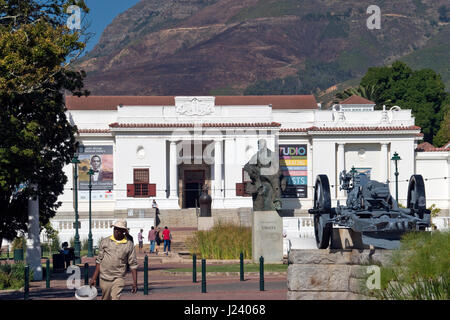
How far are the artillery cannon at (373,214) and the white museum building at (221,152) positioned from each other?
47626mm

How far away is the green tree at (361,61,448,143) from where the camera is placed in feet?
305

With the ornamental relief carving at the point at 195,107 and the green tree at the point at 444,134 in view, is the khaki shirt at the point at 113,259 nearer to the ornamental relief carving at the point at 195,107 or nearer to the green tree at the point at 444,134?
the ornamental relief carving at the point at 195,107

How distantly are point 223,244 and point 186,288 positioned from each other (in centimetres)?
1277

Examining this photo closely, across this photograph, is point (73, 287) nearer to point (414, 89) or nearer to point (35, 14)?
point (35, 14)

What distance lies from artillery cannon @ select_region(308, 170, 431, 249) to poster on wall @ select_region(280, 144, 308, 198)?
5189 cm

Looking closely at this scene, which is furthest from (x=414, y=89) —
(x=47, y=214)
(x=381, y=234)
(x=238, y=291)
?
(x=381, y=234)

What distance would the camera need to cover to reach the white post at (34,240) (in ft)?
96.6

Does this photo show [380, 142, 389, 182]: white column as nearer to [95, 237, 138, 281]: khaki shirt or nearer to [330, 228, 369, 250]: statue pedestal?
[330, 228, 369, 250]: statue pedestal

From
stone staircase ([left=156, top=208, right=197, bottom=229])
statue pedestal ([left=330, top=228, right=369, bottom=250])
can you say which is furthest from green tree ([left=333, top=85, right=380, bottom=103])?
statue pedestal ([left=330, top=228, right=369, bottom=250])

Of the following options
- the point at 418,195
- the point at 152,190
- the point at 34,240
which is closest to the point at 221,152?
the point at 152,190

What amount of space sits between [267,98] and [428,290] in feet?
223

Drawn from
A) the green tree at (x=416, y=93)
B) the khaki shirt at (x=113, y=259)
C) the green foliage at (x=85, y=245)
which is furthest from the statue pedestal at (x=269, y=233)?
the green tree at (x=416, y=93)

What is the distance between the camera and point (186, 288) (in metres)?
24.7
